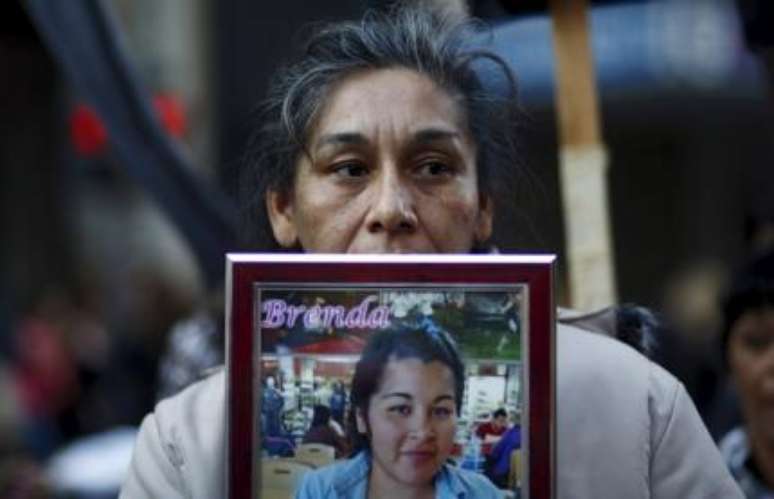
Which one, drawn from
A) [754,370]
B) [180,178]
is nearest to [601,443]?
[754,370]

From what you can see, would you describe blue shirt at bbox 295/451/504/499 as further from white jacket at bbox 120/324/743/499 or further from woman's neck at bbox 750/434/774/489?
woman's neck at bbox 750/434/774/489

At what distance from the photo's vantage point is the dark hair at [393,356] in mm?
2398

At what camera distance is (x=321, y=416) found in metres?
2.41

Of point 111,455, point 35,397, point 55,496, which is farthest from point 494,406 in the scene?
point 35,397

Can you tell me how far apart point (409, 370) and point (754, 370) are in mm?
2267

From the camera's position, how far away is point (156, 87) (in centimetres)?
1530

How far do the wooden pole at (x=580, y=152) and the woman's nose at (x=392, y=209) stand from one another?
3.98 feet

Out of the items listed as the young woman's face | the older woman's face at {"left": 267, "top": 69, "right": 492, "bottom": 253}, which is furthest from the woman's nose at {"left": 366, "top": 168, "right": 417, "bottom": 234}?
the young woman's face

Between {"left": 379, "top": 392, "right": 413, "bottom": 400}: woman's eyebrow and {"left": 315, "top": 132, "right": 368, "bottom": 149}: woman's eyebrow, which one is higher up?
{"left": 315, "top": 132, "right": 368, "bottom": 149}: woman's eyebrow

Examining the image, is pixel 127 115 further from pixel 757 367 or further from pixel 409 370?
pixel 409 370

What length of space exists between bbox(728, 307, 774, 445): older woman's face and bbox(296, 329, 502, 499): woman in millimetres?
2227

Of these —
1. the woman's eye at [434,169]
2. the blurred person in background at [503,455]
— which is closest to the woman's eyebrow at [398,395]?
the blurred person in background at [503,455]

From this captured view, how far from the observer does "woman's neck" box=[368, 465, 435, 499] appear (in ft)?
7.91

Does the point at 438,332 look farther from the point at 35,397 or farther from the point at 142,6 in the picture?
the point at 142,6
